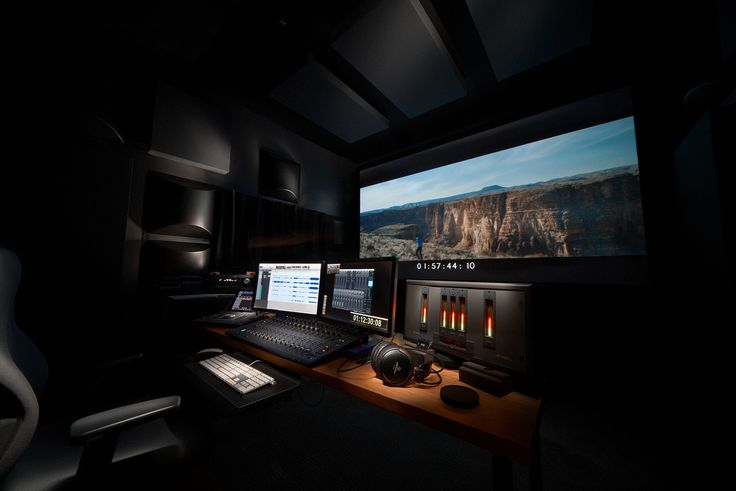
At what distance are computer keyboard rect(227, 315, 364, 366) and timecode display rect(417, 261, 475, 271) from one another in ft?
6.98

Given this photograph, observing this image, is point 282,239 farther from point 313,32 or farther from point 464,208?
point 464,208

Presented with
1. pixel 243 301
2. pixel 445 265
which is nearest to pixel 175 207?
pixel 243 301

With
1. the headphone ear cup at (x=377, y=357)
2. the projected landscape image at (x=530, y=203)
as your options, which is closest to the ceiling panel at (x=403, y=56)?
the projected landscape image at (x=530, y=203)

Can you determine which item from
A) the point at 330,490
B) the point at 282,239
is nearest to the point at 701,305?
the point at 330,490

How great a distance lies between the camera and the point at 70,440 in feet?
2.13

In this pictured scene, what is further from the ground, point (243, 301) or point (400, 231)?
point (400, 231)

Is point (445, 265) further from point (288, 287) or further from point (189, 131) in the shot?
point (189, 131)

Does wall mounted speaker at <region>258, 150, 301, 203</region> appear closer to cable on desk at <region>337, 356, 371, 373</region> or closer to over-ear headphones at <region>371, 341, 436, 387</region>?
cable on desk at <region>337, 356, 371, 373</region>

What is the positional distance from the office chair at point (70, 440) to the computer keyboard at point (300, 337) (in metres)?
0.39

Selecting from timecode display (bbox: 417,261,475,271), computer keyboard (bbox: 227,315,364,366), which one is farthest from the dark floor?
timecode display (bbox: 417,261,475,271)

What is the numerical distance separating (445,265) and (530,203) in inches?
44.9

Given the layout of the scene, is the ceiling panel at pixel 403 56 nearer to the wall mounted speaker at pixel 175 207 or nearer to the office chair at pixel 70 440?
the wall mounted speaker at pixel 175 207

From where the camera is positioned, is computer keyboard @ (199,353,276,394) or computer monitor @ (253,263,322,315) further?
computer monitor @ (253,263,322,315)

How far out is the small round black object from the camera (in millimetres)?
697
